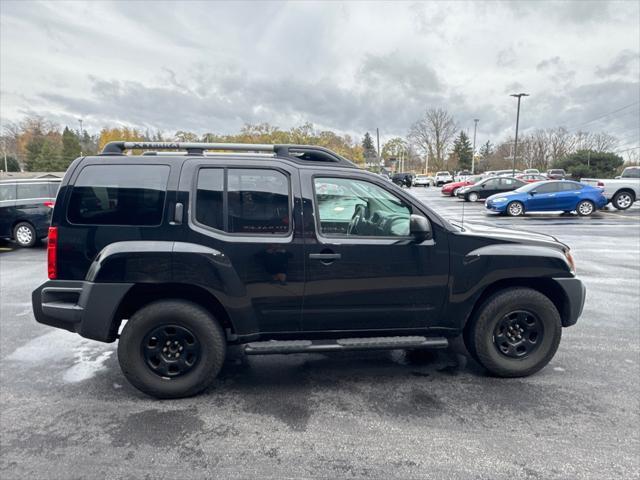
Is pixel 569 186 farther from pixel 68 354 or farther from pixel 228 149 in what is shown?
pixel 68 354

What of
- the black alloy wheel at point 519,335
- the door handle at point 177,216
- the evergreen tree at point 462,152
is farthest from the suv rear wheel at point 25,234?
the evergreen tree at point 462,152

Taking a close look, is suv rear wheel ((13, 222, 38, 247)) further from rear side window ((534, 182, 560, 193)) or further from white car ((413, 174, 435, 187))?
white car ((413, 174, 435, 187))

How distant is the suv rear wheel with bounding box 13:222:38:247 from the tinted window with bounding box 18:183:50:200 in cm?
74

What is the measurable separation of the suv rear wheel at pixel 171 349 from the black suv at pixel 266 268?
0.01 meters

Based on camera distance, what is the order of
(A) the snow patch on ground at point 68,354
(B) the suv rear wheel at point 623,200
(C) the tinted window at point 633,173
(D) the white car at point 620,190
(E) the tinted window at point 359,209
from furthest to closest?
(C) the tinted window at point 633,173 < (B) the suv rear wheel at point 623,200 < (D) the white car at point 620,190 < (A) the snow patch on ground at point 68,354 < (E) the tinted window at point 359,209

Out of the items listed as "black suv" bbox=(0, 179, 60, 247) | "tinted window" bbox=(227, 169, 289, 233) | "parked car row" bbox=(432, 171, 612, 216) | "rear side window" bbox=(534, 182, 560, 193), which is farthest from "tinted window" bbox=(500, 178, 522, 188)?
"tinted window" bbox=(227, 169, 289, 233)

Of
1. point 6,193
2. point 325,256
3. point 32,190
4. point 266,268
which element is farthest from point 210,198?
point 6,193

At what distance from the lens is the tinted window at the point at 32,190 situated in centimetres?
1037

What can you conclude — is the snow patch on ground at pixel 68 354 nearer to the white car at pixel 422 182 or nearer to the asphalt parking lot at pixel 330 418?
the asphalt parking lot at pixel 330 418

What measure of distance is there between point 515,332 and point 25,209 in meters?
11.8

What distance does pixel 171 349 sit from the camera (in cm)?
322

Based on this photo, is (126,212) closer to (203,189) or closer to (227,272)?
(203,189)

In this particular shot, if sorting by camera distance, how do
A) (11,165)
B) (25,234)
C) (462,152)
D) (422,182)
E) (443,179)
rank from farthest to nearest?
1. (462,152)
2. (11,165)
3. (443,179)
4. (422,182)
5. (25,234)

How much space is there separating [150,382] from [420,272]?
7.78ft
